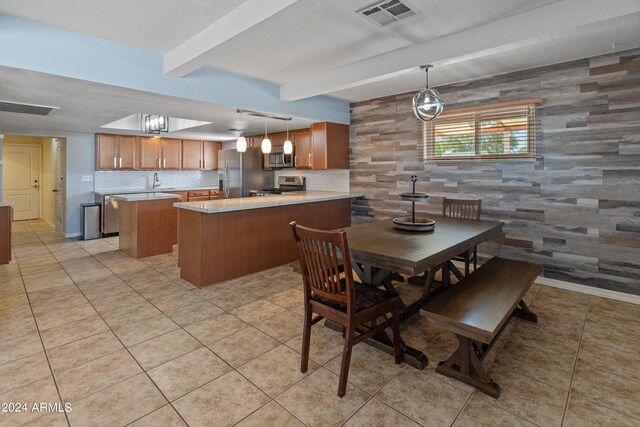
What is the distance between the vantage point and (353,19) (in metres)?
2.66

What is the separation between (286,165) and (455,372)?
4854 mm

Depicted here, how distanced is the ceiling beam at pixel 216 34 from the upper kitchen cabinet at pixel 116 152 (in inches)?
164

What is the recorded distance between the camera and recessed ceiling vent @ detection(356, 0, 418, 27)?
243 cm

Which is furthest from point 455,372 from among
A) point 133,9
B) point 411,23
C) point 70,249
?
point 70,249

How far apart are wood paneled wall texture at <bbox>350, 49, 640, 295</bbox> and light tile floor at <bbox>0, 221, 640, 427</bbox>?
1.63ft

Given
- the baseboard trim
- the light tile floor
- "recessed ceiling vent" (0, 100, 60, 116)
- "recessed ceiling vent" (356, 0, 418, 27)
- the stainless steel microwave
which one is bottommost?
the light tile floor

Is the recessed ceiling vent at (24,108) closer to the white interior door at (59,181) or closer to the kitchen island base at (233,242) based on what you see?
the kitchen island base at (233,242)

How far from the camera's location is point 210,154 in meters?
8.28

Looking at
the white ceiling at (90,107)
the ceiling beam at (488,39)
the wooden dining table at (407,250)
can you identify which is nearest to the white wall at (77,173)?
the white ceiling at (90,107)

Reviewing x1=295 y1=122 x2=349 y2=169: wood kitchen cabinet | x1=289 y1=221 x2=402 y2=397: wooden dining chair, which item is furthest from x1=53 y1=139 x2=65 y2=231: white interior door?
x1=289 y1=221 x2=402 y2=397: wooden dining chair

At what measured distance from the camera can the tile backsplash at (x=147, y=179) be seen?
269 inches

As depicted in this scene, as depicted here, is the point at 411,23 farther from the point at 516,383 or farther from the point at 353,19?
the point at 516,383

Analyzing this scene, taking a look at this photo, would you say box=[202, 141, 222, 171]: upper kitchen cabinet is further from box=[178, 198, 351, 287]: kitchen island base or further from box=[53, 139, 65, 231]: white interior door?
box=[178, 198, 351, 287]: kitchen island base

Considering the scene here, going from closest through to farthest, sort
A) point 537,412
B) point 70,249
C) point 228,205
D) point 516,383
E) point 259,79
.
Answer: point 537,412 → point 516,383 → point 228,205 → point 259,79 → point 70,249
